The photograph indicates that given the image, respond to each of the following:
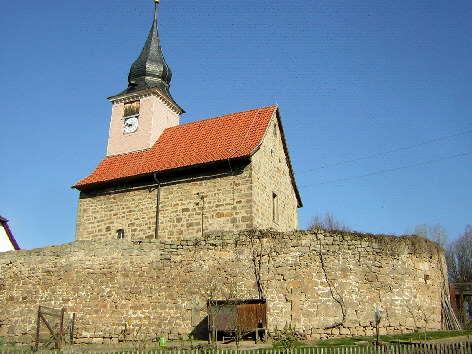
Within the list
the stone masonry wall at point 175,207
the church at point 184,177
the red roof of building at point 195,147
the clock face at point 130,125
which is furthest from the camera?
the clock face at point 130,125

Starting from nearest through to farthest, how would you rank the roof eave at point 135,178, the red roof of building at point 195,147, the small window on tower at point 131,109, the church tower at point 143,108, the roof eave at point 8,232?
1. the roof eave at point 135,178
2. the red roof of building at point 195,147
3. the church tower at point 143,108
4. the small window on tower at point 131,109
5. the roof eave at point 8,232

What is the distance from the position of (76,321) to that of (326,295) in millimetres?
8388

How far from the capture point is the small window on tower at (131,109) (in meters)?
26.4

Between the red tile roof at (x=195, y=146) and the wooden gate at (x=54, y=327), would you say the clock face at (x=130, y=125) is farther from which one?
the wooden gate at (x=54, y=327)

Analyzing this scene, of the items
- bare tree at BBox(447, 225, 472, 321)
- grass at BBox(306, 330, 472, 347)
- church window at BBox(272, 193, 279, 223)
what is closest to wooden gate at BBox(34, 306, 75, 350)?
grass at BBox(306, 330, 472, 347)

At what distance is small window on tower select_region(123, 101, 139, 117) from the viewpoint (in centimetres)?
2638

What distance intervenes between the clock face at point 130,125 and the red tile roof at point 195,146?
1.52 meters

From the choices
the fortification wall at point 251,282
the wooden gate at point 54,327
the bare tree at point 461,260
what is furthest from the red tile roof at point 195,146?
the bare tree at point 461,260

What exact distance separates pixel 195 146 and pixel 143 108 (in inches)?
209

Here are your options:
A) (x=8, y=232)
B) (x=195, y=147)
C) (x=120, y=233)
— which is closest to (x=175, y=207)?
(x=120, y=233)

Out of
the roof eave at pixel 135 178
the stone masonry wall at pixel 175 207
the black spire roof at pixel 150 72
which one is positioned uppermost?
the black spire roof at pixel 150 72

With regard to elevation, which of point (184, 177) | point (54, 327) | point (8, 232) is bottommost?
point (54, 327)

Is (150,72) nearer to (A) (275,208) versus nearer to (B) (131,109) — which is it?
(B) (131,109)

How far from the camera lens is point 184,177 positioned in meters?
20.8
